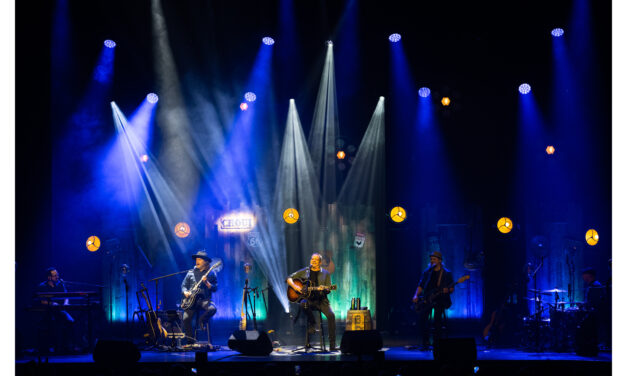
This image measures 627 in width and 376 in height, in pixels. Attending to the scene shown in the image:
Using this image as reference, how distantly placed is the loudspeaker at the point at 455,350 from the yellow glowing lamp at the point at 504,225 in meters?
6.51

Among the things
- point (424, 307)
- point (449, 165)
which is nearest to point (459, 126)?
point (449, 165)

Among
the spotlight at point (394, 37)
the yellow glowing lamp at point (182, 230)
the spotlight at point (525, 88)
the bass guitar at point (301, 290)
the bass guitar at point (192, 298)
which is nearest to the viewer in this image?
the bass guitar at point (301, 290)

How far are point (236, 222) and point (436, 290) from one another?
207 inches

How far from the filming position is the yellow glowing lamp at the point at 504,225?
14898 millimetres

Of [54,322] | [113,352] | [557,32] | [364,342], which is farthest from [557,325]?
[54,322]

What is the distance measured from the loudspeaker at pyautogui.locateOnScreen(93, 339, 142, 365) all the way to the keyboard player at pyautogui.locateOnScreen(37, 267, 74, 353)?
10.7ft

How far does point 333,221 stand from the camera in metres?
15.3


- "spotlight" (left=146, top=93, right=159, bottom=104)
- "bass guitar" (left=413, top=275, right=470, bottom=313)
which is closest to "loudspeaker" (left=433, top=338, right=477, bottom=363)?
"bass guitar" (left=413, top=275, right=470, bottom=313)

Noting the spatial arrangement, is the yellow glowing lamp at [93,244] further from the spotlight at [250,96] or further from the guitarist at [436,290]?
the guitarist at [436,290]

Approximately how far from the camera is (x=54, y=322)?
42.1 feet

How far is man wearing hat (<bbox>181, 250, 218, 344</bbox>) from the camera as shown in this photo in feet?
41.6

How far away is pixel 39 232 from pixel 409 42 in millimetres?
9281

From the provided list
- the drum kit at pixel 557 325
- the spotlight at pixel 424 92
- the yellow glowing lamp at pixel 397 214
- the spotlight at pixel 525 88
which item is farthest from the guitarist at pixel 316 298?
the spotlight at pixel 525 88

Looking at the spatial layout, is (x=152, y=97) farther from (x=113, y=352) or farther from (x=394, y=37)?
(x=113, y=352)
